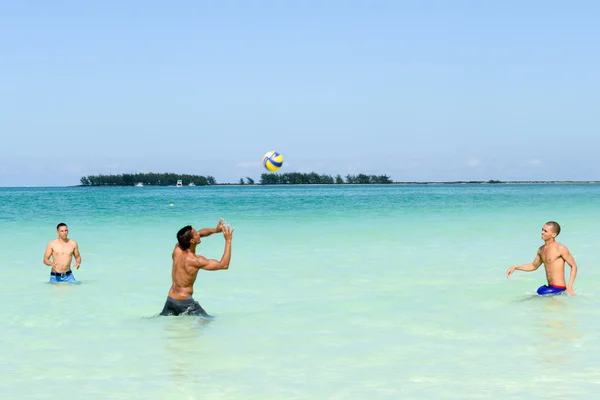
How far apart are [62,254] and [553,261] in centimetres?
789

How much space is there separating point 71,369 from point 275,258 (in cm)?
1074

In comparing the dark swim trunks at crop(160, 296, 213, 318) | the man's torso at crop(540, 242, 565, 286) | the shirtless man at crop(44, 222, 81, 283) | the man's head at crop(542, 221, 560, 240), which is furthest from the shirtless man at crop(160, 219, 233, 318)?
the man's torso at crop(540, 242, 565, 286)

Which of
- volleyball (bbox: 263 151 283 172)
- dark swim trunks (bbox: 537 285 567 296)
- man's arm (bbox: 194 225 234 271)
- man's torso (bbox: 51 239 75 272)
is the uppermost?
volleyball (bbox: 263 151 283 172)

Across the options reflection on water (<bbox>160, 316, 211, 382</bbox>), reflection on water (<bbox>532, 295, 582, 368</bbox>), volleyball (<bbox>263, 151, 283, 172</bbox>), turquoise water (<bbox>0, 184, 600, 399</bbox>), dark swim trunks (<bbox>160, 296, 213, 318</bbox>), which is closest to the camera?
turquoise water (<bbox>0, 184, 600, 399</bbox>)

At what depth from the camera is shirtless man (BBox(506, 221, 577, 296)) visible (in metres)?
9.91

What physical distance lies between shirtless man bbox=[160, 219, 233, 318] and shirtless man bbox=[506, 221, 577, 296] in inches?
166

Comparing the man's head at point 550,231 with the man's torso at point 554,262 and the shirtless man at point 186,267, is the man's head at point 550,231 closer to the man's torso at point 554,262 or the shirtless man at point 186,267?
the man's torso at point 554,262

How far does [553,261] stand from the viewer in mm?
9992

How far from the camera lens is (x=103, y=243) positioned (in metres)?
22.6

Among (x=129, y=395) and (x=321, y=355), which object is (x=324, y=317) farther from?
(x=129, y=395)

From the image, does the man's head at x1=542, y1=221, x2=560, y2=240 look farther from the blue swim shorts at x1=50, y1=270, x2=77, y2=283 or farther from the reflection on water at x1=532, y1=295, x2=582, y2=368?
the blue swim shorts at x1=50, y1=270, x2=77, y2=283

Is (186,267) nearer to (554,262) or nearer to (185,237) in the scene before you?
(185,237)

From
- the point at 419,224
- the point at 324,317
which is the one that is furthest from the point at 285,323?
the point at 419,224

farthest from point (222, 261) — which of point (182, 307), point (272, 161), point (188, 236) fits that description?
point (272, 161)
